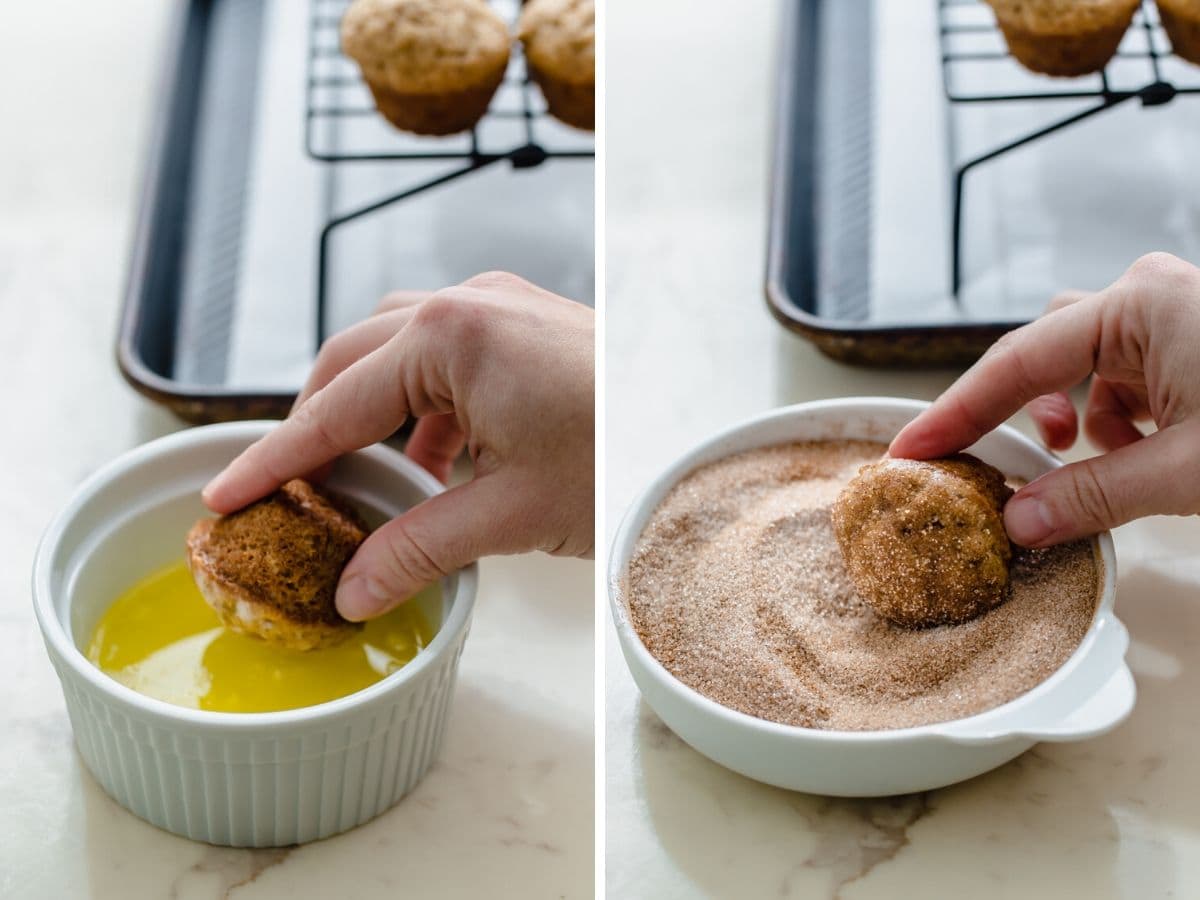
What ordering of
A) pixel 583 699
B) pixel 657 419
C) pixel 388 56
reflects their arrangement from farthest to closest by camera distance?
pixel 388 56 → pixel 657 419 → pixel 583 699

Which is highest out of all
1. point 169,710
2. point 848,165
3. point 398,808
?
point 848,165

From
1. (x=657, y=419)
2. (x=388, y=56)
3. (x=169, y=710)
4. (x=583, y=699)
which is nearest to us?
(x=169, y=710)

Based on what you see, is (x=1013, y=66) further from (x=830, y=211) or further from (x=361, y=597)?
(x=361, y=597)

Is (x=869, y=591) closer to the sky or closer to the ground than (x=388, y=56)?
closer to the ground

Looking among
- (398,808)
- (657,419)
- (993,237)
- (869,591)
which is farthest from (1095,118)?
(398,808)

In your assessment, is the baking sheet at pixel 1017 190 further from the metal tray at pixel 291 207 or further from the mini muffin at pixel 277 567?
the mini muffin at pixel 277 567

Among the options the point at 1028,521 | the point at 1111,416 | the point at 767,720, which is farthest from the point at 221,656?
the point at 1111,416

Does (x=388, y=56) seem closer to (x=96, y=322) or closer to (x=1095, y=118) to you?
(x=96, y=322)
